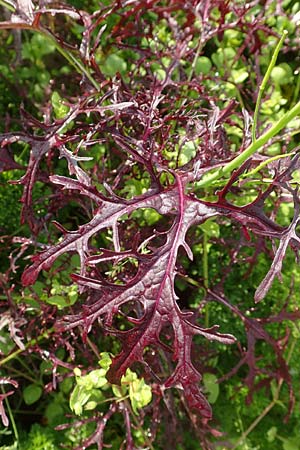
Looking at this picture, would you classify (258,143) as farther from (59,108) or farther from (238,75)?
(238,75)

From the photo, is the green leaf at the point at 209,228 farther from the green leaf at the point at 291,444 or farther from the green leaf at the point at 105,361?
the green leaf at the point at 291,444

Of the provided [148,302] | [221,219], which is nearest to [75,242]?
[148,302]

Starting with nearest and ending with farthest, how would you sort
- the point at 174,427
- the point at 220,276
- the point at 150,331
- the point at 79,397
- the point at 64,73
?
the point at 150,331 < the point at 79,397 < the point at 174,427 < the point at 220,276 < the point at 64,73

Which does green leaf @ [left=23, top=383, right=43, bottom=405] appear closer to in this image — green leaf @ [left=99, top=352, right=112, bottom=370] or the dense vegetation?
the dense vegetation

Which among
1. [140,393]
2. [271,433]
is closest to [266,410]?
[271,433]

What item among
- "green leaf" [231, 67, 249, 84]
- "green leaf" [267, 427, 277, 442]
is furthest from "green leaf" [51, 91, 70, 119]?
"green leaf" [267, 427, 277, 442]

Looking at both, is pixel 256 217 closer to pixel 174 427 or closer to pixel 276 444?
pixel 174 427

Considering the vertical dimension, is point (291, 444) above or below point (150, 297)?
below
